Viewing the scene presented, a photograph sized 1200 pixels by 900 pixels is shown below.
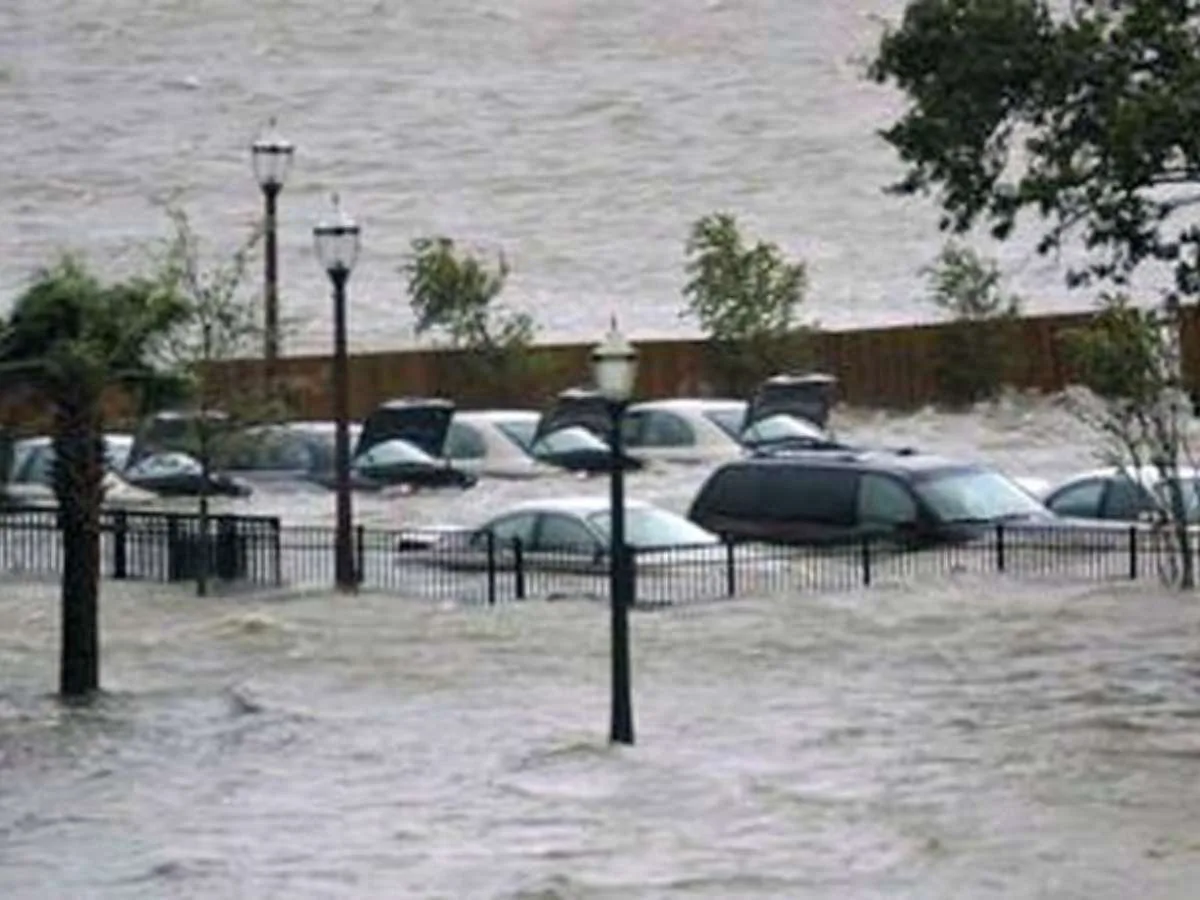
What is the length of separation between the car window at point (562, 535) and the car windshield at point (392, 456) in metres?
11.7

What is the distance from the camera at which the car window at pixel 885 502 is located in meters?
30.8

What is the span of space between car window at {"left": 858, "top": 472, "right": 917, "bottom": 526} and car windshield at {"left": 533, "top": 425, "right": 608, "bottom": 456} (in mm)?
12274

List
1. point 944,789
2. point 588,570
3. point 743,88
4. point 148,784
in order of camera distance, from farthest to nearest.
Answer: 1. point 743,88
2. point 588,570
3. point 148,784
4. point 944,789

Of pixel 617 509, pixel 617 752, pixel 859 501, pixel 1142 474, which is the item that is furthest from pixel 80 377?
pixel 1142 474

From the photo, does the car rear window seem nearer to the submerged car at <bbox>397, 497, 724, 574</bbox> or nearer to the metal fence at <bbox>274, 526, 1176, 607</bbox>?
the metal fence at <bbox>274, 526, 1176, 607</bbox>

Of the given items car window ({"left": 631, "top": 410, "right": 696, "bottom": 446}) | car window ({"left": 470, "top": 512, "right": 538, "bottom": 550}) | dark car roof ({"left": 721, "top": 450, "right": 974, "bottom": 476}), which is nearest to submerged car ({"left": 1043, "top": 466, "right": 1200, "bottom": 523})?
dark car roof ({"left": 721, "top": 450, "right": 974, "bottom": 476})

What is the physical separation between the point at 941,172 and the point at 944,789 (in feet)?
22.0

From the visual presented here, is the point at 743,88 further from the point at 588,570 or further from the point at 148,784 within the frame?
the point at 148,784

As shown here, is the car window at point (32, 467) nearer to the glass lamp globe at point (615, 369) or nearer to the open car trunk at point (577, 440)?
the open car trunk at point (577, 440)

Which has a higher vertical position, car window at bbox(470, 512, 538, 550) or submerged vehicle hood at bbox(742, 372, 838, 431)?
submerged vehicle hood at bbox(742, 372, 838, 431)

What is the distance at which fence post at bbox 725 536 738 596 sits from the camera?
94.2 feet

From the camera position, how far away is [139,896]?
15.7 metres

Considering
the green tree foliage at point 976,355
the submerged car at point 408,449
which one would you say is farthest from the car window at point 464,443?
the green tree foliage at point 976,355

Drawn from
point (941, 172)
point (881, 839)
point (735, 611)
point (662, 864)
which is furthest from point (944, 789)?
point (735, 611)
